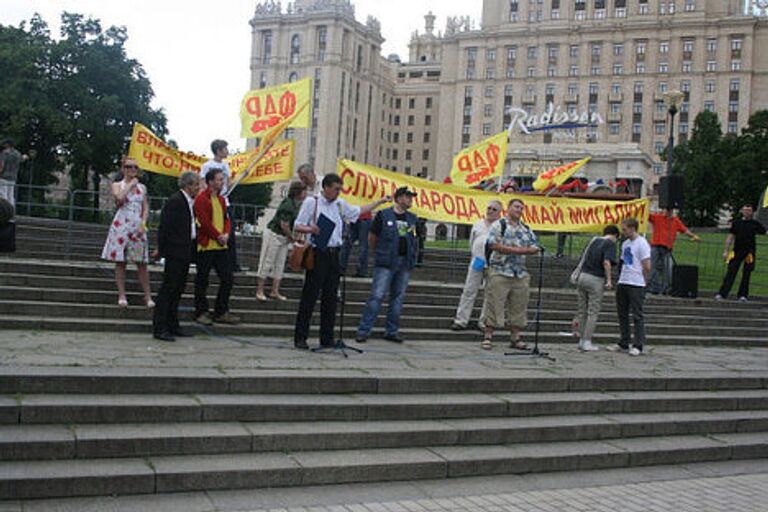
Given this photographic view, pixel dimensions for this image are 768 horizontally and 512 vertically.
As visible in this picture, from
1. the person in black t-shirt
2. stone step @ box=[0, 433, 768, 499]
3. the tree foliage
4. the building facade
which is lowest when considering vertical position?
stone step @ box=[0, 433, 768, 499]

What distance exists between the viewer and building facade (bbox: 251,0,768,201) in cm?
9575

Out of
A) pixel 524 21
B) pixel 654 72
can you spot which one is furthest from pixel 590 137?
pixel 524 21

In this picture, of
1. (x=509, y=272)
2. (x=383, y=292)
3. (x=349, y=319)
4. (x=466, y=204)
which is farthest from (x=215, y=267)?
(x=466, y=204)

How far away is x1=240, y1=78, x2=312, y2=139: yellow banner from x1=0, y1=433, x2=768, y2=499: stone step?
7.39m

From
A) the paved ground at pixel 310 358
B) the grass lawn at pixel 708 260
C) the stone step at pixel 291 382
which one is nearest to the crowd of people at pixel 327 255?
the paved ground at pixel 310 358

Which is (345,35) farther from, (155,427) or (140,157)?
(155,427)

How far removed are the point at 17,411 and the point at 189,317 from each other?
3975 mm

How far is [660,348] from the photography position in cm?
1159

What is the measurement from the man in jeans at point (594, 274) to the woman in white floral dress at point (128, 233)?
5780mm

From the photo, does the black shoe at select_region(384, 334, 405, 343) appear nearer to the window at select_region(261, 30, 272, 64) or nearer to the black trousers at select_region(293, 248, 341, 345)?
the black trousers at select_region(293, 248, 341, 345)

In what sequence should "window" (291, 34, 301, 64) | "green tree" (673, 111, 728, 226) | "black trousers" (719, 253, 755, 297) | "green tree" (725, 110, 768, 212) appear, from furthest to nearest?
"window" (291, 34, 301, 64) < "green tree" (673, 111, 728, 226) < "green tree" (725, 110, 768, 212) < "black trousers" (719, 253, 755, 297)

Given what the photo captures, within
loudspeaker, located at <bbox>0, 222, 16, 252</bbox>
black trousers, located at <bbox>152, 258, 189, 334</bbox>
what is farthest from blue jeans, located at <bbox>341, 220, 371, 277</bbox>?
loudspeaker, located at <bbox>0, 222, 16, 252</bbox>

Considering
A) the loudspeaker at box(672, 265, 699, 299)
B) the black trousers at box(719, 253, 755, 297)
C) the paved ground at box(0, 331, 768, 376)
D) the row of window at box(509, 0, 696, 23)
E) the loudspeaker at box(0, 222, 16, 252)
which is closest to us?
the loudspeaker at box(0, 222, 16, 252)

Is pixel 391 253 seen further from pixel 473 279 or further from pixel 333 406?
pixel 333 406
